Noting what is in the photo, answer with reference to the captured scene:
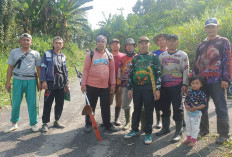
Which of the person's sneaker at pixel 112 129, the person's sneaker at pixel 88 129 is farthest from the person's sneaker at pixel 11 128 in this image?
the person's sneaker at pixel 112 129

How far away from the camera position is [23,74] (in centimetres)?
424

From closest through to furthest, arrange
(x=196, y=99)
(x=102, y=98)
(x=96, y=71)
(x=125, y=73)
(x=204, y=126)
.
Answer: (x=196, y=99), (x=204, y=126), (x=96, y=71), (x=102, y=98), (x=125, y=73)

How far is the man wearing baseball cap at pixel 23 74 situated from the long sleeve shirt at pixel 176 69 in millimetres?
2630

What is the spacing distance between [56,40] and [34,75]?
87cm

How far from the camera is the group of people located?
11.6ft

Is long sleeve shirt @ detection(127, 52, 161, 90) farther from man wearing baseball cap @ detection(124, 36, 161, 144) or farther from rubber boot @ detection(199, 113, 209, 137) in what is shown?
rubber boot @ detection(199, 113, 209, 137)

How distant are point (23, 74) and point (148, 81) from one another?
251cm

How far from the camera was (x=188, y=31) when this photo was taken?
376 inches

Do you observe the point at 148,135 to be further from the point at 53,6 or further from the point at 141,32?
the point at 141,32

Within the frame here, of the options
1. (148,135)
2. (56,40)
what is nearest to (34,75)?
(56,40)

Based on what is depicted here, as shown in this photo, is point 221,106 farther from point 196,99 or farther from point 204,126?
point 204,126

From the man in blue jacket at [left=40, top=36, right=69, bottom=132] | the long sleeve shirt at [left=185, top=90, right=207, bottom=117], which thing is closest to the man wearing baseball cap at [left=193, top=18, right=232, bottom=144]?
the long sleeve shirt at [left=185, top=90, right=207, bottom=117]

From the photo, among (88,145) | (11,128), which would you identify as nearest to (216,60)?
(88,145)

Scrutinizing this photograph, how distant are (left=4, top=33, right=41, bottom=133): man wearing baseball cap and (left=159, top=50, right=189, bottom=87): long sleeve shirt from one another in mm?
2630
